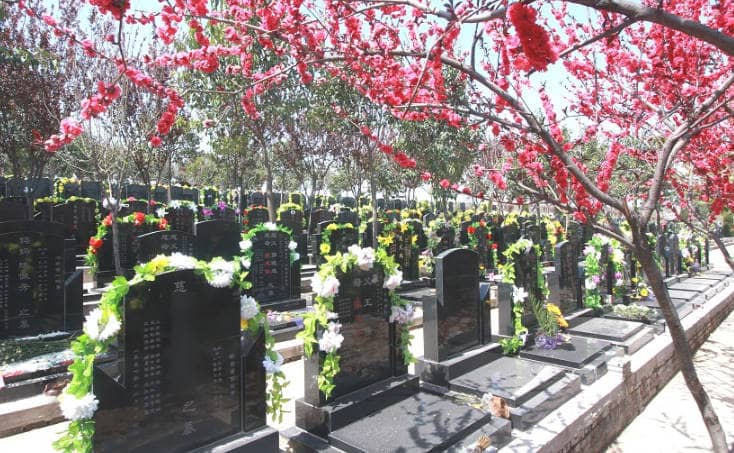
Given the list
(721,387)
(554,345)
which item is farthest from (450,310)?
(721,387)

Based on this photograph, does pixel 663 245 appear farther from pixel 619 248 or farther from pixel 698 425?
pixel 698 425

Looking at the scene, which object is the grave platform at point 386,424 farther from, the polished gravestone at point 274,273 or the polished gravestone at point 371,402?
the polished gravestone at point 274,273

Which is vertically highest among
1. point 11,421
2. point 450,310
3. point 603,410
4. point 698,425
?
point 450,310

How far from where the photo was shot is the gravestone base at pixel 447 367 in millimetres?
5676

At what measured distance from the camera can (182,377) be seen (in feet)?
11.9

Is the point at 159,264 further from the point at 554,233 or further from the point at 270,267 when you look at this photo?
the point at 554,233

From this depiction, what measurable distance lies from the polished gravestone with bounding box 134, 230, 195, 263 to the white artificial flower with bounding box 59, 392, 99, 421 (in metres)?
4.62

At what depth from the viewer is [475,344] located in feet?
21.4

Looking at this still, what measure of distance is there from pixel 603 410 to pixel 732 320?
30.2 ft

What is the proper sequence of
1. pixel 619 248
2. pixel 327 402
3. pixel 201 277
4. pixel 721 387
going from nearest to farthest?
pixel 201 277
pixel 327 402
pixel 721 387
pixel 619 248

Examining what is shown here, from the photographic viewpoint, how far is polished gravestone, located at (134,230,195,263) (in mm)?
7526

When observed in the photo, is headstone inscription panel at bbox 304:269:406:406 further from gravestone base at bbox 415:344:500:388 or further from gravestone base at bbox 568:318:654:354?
gravestone base at bbox 568:318:654:354

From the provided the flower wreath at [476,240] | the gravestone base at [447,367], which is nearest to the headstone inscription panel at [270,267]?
the gravestone base at [447,367]

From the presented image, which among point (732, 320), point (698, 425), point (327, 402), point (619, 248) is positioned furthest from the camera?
point (732, 320)
